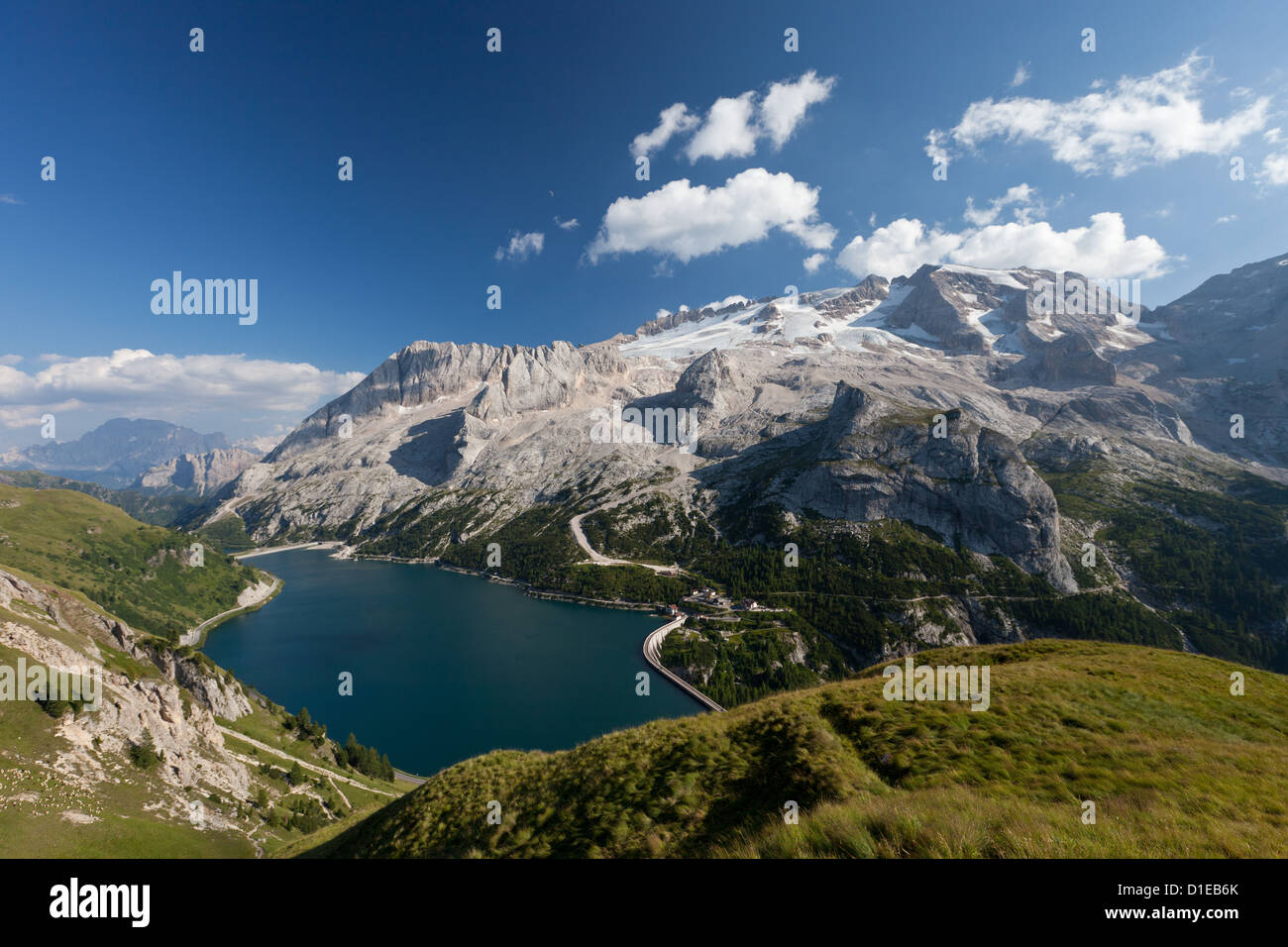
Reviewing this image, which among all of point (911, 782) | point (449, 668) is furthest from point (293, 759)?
point (911, 782)

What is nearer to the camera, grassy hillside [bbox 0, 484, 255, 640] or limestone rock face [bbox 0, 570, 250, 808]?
limestone rock face [bbox 0, 570, 250, 808]

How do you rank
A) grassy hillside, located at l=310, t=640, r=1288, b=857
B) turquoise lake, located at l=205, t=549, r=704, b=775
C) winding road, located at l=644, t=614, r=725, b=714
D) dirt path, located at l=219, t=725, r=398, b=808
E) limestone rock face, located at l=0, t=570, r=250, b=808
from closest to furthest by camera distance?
grassy hillside, located at l=310, t=640, r=1288, b=857 < limestone rock face, located at l=0, t=570, r=250, b=808 < dirt path, located at l=219, t=725, r=398, b=808 < turquoise lake, located at l=205, t=549, r=704, b=775 < winding road, located at l=644, t=614, r=725, b=714

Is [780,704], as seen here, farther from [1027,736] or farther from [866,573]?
[866,573]

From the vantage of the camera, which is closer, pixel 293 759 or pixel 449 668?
pixel 293 759

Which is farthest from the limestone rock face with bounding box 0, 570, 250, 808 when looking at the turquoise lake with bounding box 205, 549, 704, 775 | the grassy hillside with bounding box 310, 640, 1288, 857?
the grassy hillside with bounding box 310, 640, 1288, 857

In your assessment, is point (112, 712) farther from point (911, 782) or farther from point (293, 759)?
point (911, 782)

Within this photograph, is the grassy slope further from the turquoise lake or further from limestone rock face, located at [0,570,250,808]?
the turquoise lake
